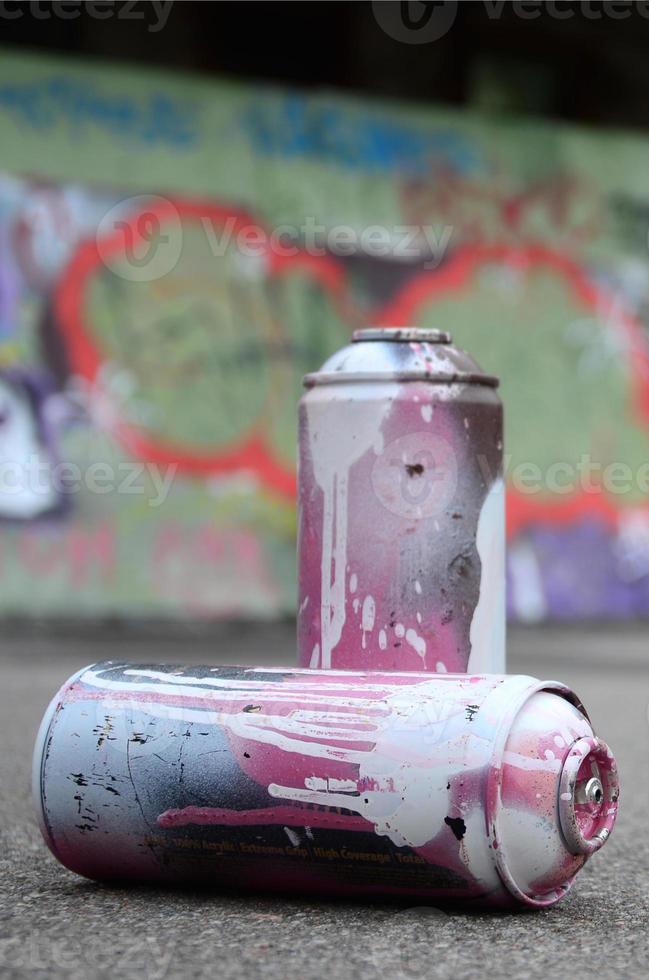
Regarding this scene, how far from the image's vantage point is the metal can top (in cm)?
373

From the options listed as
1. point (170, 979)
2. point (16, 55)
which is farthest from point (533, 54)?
point (170, 979)

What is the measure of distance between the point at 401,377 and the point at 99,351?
22.0 feet

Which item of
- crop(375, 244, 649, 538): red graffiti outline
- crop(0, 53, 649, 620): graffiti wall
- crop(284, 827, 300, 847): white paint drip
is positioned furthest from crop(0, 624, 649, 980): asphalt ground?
crop(375, 244, 649, 538): red graffiti outline

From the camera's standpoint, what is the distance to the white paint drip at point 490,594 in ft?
12.3

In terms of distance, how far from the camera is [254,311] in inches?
420

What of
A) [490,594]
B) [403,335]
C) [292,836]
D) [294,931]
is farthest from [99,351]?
[294,931]

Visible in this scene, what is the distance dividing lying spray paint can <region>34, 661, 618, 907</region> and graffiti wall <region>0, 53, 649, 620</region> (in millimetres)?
6816

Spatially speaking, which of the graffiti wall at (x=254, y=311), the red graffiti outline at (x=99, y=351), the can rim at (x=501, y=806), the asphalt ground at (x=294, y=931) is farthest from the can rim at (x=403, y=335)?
the red graffiti outline at (x=99, y=351)

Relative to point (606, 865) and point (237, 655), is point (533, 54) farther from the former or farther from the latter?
point (606, 865)

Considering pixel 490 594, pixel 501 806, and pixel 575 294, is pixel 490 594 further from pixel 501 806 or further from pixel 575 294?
pixel 575 294

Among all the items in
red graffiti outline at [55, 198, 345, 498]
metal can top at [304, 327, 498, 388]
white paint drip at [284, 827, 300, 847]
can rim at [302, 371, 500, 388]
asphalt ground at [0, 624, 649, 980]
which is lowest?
asphalt ground at [0, 624, 649, 980]

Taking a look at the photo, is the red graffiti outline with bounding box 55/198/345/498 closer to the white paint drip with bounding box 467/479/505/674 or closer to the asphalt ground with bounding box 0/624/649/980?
the asphalt ground with bounding box 0/624/649/980

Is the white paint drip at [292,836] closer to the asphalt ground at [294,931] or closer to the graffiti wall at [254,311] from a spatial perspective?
the asphalt ground at [294,931]

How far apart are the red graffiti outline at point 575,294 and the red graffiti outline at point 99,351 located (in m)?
0.63
